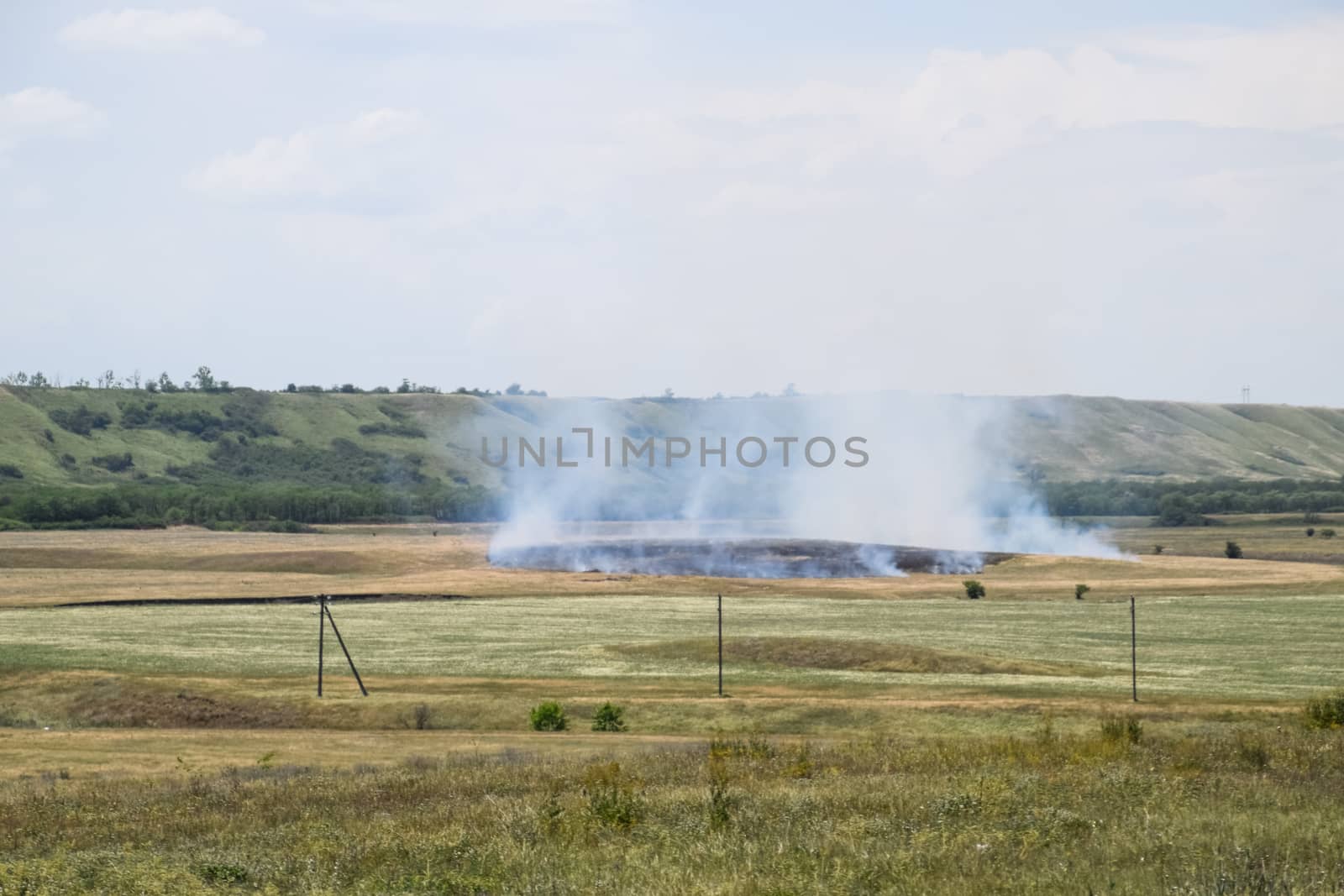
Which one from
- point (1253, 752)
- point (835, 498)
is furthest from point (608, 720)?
point (835, 498)

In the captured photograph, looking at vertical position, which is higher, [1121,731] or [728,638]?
[1121,731]

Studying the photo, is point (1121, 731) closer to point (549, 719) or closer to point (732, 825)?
point (732, 825)

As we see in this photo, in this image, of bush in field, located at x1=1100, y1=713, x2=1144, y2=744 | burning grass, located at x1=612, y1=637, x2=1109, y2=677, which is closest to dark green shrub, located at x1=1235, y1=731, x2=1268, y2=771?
bush in field, located at x1=1100, y1=713, x2=1144, y2=744

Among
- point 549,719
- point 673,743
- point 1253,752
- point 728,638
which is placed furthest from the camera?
point 728,638

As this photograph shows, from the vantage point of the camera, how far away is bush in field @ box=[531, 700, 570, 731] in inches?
1446

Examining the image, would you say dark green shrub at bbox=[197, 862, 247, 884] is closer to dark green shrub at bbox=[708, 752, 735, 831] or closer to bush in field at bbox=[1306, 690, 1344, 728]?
dark green shrub at bbox=[708, 752, 735, 831]

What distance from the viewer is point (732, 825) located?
17.1 m

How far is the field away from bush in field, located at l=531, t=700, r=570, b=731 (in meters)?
0.66

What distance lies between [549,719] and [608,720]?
1519mm

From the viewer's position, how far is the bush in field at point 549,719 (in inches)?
1446

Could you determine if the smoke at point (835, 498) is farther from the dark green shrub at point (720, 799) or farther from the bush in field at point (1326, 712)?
the dark green shrub at point (720, 799)

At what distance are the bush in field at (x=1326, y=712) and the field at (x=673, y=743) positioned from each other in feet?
5.14

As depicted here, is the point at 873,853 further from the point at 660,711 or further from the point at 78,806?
the point at 660,711

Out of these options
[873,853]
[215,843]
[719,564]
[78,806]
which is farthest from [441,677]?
[719,564]
